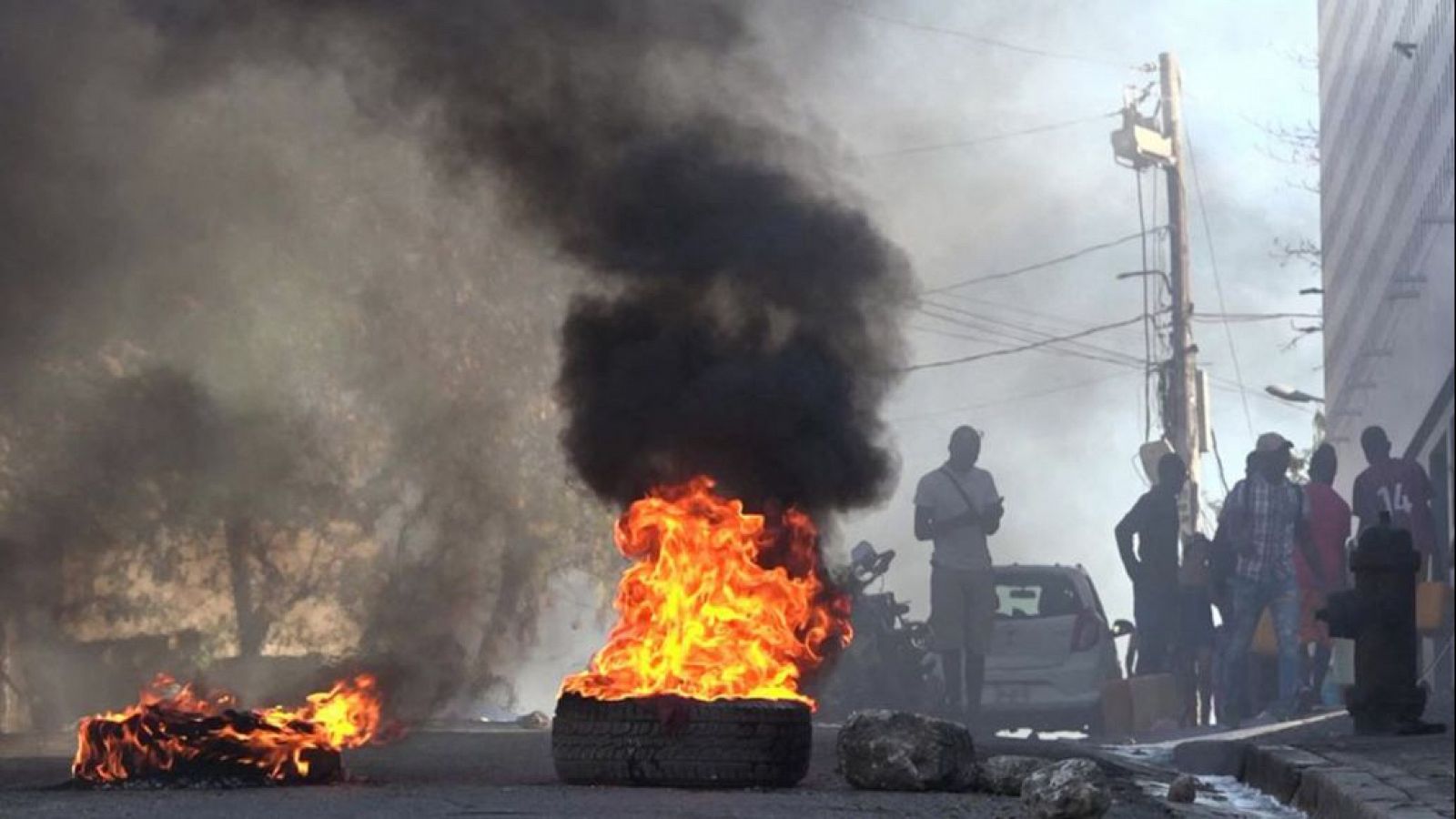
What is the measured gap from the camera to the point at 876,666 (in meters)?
19.4

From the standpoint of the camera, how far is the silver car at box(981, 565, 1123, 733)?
2008 centimetres

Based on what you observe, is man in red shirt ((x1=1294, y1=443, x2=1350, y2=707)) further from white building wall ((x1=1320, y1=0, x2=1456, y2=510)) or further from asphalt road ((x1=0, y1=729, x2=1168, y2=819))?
asphalt road ((x1=0, y1=729, x2=1168, y2=819))

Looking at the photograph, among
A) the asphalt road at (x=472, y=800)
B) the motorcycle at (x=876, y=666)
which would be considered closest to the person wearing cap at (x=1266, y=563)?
the motorcycle at (x=876, y=666)

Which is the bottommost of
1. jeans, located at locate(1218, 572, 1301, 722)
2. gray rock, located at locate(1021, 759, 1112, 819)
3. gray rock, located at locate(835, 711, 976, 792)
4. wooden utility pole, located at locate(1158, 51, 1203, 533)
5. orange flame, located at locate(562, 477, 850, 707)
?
gray rock, located at locate(1021, 759, 1112, 819)

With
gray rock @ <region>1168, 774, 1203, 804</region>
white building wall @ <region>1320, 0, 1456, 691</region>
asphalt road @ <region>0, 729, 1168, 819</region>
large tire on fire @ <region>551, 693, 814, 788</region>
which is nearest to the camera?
white building wall @ <region>1320, 0, 1456, 691</region>

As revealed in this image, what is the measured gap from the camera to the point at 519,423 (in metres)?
26.1

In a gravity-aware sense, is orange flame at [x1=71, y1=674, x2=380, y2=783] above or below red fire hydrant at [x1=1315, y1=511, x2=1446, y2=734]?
below

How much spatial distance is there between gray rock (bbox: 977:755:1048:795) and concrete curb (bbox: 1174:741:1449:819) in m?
1.10

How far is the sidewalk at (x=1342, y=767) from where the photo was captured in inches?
374

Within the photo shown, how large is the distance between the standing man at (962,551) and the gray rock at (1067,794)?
8.56m

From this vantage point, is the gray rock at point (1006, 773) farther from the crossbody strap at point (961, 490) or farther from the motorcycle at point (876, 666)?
the motorcycle at point (876, 666)

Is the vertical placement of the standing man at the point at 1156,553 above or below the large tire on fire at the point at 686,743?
above

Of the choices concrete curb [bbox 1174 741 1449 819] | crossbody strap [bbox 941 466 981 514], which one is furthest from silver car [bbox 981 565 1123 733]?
concrete curb [bbox 1174 741 1449 819]

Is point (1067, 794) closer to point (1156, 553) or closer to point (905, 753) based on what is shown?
point (905, 753)
